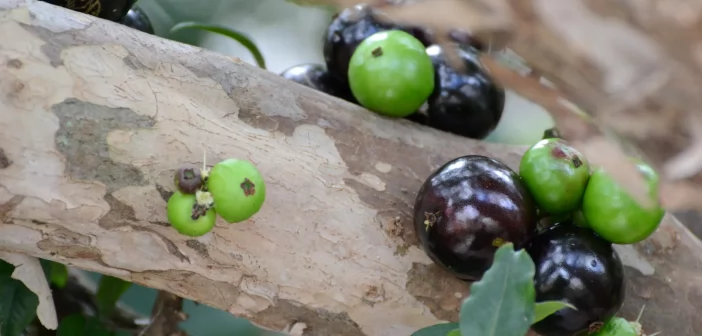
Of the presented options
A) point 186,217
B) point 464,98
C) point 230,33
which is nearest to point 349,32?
point 464,98

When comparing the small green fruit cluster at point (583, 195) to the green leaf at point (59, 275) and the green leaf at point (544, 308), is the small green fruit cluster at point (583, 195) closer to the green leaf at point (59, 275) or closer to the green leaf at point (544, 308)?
the green leaf at point (544, 308)

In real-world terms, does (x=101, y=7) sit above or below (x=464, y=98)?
above

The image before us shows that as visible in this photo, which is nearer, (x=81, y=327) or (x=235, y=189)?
(x=235, y=189)

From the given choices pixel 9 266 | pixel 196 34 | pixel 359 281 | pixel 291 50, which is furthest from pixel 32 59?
pixel 291 50

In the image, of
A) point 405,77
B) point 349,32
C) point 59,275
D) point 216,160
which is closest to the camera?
point 216,160

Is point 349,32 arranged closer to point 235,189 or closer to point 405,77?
point 405,77

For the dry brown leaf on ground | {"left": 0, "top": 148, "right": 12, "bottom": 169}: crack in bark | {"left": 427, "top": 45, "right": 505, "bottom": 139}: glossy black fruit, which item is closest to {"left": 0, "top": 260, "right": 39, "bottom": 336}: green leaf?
the dry brown leaf on ground

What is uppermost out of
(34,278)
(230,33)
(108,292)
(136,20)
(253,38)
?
(136,20)
